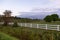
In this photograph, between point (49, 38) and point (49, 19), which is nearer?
point (49, 38)

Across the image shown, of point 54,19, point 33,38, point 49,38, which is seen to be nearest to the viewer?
point 49,38

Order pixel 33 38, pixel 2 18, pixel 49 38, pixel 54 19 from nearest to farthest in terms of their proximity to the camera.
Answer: pixel 49 38, pixel 33 38, pixel 2 18, pixel 54 19

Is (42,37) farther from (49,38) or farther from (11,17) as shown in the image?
(11,17)

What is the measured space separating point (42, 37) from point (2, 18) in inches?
1254

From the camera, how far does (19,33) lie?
79.9ft

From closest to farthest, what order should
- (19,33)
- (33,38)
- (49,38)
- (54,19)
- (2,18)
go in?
1. (49,38)
2. (33,38)
3. (19,33)
4. (2,18)
5. (54,19)

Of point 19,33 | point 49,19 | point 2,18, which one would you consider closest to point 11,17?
point 2,18

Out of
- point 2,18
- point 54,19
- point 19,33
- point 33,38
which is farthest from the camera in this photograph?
point 54,19

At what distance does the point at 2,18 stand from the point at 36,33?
30.1 meters

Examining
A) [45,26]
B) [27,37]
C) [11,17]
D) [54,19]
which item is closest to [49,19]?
[54,19]

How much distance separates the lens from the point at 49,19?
5128 centimetres

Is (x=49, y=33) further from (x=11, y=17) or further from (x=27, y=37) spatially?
(x=11, y=17)

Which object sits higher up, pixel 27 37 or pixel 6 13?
pixel 6 13

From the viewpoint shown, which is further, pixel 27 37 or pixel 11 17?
pixel 11 17
